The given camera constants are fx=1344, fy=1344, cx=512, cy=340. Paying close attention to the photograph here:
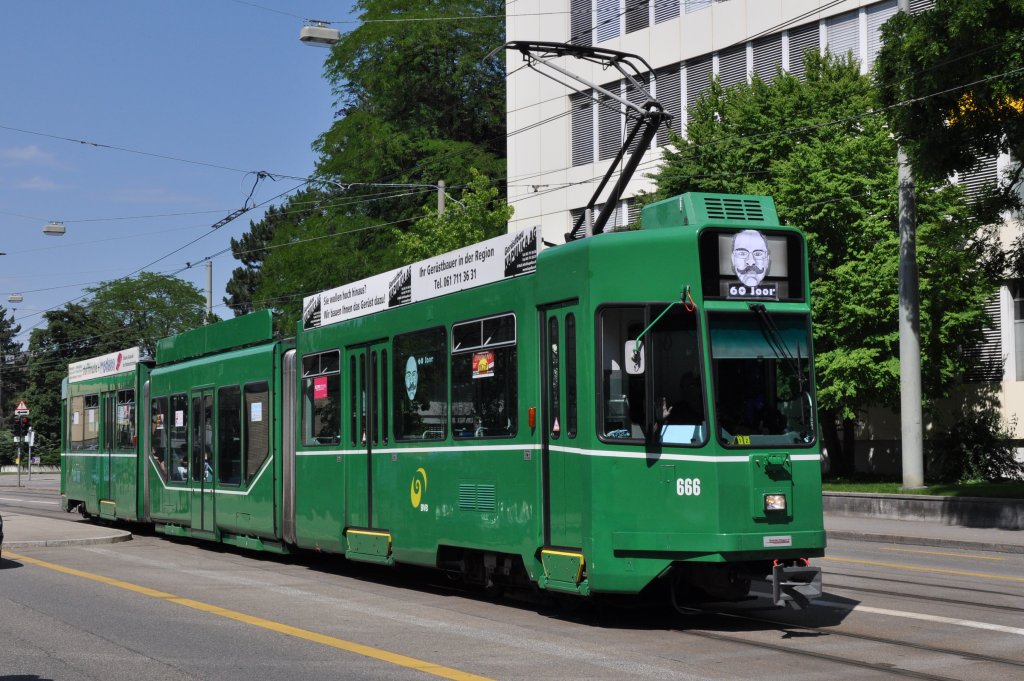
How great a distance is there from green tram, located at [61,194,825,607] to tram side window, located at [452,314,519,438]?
23mm

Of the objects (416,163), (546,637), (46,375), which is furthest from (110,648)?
(46,375)

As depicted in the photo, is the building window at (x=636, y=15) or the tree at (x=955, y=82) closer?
the tree at (x=955, y=82)

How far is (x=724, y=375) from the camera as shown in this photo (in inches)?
407

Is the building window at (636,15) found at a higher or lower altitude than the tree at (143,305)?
higher

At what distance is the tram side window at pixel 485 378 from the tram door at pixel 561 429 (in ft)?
1.73

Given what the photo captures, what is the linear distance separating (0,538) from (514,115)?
3402 cm

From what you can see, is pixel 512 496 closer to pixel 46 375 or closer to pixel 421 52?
pixel 421 52

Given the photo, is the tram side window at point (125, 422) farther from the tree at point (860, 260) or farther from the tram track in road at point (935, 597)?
the tree at point (860, 260)

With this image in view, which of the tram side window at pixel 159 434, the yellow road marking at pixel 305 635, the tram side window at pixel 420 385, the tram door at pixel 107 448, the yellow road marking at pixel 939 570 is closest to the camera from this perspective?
the yellow road marking at pixel 305 635

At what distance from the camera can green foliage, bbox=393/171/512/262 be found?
1507 inches

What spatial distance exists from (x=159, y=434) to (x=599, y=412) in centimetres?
1347

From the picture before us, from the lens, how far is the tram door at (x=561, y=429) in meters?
10.7

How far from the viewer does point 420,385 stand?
13352 millimetres

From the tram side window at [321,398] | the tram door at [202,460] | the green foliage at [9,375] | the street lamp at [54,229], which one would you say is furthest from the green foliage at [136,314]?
the tram side window at [321,398]
